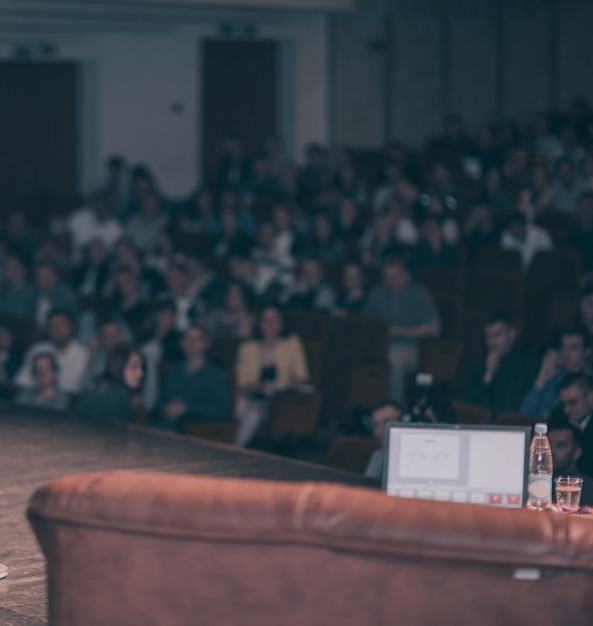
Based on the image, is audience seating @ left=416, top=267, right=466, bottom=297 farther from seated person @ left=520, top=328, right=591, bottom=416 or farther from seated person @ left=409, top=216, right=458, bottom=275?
seated person @ left=520, top=328, right=591, bottom=416

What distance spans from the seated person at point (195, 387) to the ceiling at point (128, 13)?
252 inches

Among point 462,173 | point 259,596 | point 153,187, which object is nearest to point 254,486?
point 259,596

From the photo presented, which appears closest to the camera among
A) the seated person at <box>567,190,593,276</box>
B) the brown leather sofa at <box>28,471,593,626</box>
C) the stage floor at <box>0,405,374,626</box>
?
the brown leather sofa at <box>28,471,593,626</box>

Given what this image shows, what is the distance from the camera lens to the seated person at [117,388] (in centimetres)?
646

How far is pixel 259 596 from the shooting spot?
7.62 ft

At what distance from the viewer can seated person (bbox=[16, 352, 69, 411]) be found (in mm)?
6898

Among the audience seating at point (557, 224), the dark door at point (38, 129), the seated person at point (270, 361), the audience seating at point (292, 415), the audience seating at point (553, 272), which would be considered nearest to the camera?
the audience seating at point (292, 415)

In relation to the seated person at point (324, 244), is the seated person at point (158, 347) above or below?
below

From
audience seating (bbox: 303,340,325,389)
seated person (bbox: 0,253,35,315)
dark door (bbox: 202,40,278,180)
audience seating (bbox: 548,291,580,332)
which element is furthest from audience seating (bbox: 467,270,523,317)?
dark door (bbox: 202,40,278,180)

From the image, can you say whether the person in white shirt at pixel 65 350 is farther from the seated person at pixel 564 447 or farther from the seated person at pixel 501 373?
the seated person at pixel 564 447

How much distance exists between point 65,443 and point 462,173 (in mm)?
8200

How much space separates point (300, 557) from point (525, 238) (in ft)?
24.2

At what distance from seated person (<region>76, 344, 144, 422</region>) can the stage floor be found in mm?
155

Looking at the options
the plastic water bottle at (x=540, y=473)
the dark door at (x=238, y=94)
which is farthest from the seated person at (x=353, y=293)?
the dark door at (x=238, y=94)
